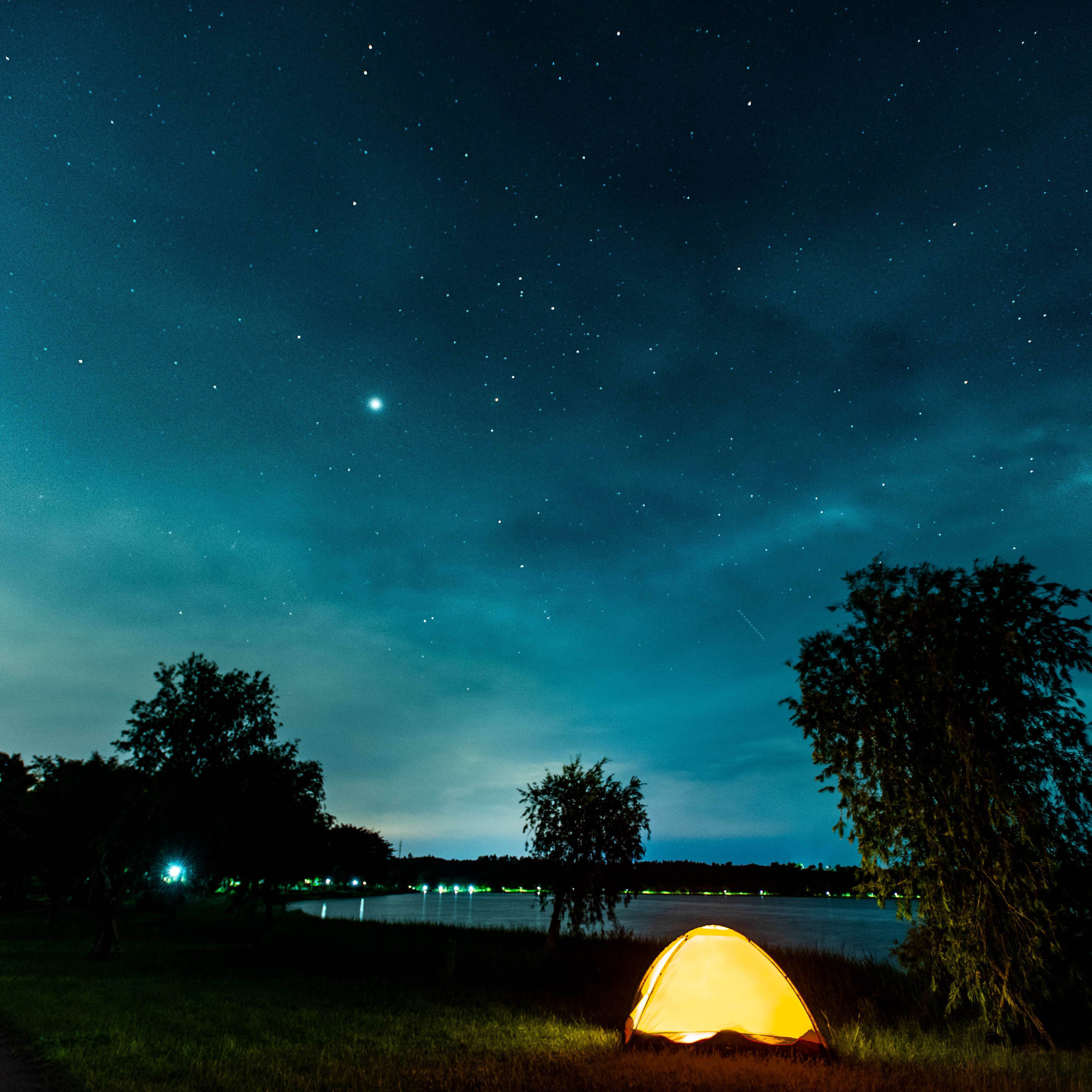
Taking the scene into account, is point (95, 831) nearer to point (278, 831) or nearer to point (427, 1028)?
point (278, 831)

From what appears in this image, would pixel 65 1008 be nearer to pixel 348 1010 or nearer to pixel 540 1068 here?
pixel 348 1010

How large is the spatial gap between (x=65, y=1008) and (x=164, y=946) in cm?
2006

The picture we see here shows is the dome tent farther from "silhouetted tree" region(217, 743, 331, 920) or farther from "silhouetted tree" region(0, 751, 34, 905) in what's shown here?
"silhouetted tree" region(0, 751, 34, 905)

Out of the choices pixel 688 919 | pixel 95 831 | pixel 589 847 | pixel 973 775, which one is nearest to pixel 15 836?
pixel 95 831

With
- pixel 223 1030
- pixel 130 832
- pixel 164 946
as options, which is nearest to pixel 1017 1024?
pixel 223 1030

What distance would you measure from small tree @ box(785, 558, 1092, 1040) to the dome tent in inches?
113

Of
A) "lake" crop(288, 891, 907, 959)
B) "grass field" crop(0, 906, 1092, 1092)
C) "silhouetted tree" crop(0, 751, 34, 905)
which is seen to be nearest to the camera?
"grass field" crop(0, 906, 1092, 1092)

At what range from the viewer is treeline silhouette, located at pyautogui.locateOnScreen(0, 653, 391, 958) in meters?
28.0

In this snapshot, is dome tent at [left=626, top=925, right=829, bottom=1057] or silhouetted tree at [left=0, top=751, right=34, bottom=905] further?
silhouetted tree at [left=0, top=751, right=34, bottom=905]

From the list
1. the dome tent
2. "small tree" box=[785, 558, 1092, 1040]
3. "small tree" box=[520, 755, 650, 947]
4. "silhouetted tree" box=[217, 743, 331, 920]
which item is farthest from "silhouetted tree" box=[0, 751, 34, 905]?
"small tree" box=[785, 558, 1092, 1040]

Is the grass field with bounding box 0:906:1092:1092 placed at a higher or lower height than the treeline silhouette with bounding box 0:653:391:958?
lower

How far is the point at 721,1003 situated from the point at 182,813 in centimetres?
2247

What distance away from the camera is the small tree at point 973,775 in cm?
1317

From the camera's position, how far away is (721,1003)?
14180 millimetres
